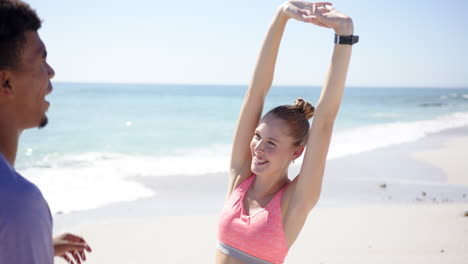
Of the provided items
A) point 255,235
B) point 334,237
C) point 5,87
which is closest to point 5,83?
point 5,87

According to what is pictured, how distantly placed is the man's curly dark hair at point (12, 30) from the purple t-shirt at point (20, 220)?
13.3 inches

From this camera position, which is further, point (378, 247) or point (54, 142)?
point (54, 142)

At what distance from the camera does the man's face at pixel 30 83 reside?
159cm

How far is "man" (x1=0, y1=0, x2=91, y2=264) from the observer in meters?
1.34

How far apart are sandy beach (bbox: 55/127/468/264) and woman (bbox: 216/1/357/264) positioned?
3004 millimetres

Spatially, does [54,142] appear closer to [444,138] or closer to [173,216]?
[173,216]

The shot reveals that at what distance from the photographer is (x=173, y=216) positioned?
25.0 feet

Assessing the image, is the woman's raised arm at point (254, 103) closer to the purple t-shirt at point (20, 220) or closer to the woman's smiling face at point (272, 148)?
the woman's smiling face at point (272, 148)

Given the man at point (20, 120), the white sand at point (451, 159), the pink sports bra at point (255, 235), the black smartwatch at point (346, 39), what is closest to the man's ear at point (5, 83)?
the man at point (20, 120)

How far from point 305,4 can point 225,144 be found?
1582 cm

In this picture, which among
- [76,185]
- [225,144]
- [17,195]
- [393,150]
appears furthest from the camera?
[225,144]

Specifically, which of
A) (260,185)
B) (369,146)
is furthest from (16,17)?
(369,146)

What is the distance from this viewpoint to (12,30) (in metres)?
1.56

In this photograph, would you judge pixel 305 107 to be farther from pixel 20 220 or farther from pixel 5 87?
pixel 20 220
